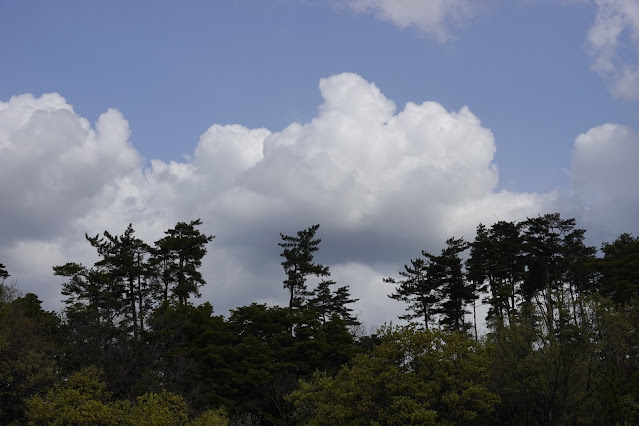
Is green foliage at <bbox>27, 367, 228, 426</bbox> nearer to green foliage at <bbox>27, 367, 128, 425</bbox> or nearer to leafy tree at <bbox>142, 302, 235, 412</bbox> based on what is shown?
green foliage at <bbox>27, 367, 128, 425</bbox>

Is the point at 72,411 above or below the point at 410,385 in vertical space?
below

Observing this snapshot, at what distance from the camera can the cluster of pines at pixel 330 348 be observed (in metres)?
27.0

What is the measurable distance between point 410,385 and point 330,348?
20360 mm

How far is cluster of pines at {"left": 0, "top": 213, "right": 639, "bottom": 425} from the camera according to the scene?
26953 mm

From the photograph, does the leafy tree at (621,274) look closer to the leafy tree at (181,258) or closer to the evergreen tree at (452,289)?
the evergreen tree at (452,289)

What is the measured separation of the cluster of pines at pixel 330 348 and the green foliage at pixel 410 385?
8cm

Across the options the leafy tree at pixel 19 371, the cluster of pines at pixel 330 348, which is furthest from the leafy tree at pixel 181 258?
the leafy tree at pixel 19 371

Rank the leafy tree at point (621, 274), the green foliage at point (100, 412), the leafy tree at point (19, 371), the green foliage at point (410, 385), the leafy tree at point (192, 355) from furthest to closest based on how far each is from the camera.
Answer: the leafy tree at point (621, 274) < the leafy tree at point (192, 355) < the leafy tree at point (19, 371) < the green foliage at point (410, 385) < the green foliage at point (100, 412)

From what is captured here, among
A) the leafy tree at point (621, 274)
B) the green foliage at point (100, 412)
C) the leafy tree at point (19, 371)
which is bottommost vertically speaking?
the green foliage at point (100, 412)

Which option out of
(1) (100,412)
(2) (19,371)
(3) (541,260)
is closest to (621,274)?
(3) (541,260)

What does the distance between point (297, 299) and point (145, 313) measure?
14467mm

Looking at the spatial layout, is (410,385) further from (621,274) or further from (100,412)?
(621,274)

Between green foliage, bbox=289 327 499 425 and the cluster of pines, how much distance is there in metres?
0.08

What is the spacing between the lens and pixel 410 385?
2673cm
